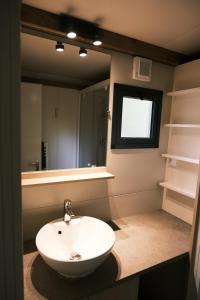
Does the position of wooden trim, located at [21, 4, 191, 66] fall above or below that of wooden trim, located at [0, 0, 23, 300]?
above

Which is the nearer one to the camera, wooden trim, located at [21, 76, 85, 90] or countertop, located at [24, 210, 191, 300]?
countertop, located at [24, 210, 191, 300]

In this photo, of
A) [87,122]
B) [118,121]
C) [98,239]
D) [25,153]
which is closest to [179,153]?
[118,121]

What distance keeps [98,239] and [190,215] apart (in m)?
0.87

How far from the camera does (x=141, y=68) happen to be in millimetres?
1533

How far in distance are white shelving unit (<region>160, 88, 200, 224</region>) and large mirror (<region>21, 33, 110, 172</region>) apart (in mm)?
663

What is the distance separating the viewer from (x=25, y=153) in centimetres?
126

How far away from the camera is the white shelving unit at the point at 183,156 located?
1578 millimetres

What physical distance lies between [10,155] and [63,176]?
0.91 m

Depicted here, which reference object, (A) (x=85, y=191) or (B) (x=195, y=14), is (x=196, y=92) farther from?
(A) (x=85, y=191)

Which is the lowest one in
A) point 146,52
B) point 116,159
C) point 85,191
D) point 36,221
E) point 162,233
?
point 162,233

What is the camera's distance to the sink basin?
3.37 feet

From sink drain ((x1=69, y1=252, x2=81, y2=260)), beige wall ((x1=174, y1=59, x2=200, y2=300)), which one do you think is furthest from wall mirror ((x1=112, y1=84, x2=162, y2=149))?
sink drain ((x1=69, y1=252, x2=81, y2=260))

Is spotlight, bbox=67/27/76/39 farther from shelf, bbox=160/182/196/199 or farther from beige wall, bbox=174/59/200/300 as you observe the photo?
shelf, bbox=160/182/196/199

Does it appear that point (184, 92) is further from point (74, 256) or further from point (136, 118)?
point (74, 256)
